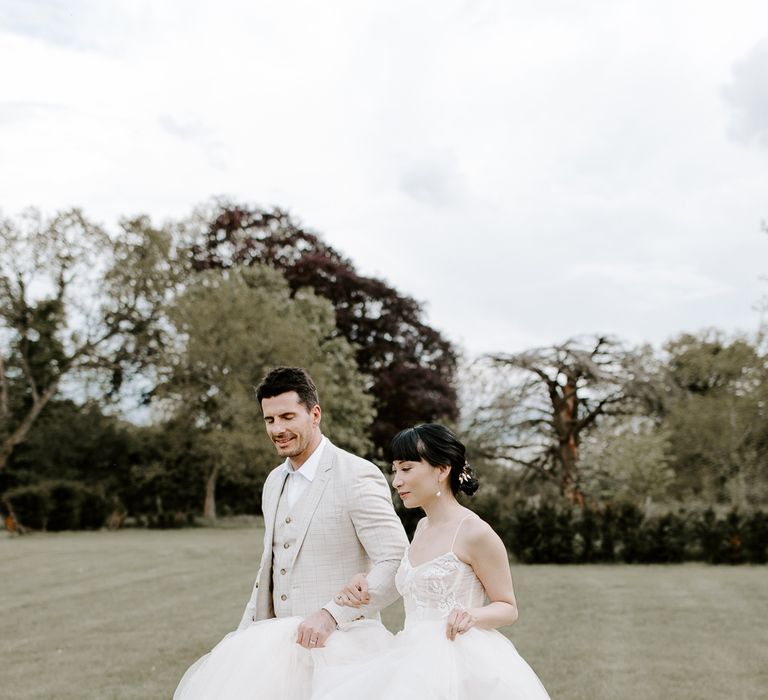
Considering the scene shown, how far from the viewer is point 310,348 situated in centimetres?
3353

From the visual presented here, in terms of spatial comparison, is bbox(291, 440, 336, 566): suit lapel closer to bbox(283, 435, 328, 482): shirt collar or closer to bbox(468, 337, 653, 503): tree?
bbox(283, 435, 328, 482): shirt collar

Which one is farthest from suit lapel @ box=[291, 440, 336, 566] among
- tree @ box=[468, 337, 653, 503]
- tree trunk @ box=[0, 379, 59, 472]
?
tree trunk @ box=[0, 379, 59, 472]

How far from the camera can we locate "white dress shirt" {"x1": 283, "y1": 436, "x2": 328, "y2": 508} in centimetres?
411

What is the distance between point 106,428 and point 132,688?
27.4 m

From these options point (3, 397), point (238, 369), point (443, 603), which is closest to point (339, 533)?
point (443, 603)

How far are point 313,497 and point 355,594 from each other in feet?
1.55

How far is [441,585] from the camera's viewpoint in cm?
382

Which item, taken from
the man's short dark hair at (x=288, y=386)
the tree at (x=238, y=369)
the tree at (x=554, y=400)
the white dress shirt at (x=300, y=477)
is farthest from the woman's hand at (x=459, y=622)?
the tree at (x=238, y=369)

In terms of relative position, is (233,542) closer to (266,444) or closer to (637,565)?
(266,444)

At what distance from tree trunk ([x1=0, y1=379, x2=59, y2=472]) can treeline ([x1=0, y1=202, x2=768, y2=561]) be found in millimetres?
79

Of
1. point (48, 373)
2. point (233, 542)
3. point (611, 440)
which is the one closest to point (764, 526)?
point (611, 440)

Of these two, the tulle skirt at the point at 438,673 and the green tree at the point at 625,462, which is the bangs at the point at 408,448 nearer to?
the tulle skirt at the point at 438,673

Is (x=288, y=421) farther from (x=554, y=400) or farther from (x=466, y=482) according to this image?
(x=554, y=400)

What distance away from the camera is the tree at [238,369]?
31828 millimetres
